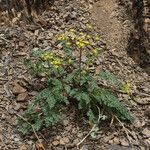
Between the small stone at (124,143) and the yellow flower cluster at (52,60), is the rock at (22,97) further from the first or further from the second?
the small stone at (124,143)

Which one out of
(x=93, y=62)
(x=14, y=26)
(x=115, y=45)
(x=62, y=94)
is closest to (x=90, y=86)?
(x=62, y=94)

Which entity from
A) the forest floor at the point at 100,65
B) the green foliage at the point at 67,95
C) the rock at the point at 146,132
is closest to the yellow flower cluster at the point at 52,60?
the green foliage at the point at 67,95

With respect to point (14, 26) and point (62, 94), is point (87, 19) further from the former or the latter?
point (62, 94)

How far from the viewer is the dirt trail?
610cm

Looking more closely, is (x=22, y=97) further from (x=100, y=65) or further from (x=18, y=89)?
(x=100, y=65)

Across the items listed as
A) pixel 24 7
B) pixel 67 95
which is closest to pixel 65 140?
pixel 67 95

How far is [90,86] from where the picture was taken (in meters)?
4.97

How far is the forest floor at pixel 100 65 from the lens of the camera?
4.75m

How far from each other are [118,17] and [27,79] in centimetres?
189

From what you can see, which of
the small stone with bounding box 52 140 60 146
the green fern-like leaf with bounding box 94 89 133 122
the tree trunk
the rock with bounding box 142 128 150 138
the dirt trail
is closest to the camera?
the small stone with bounding box 52 140 60 146

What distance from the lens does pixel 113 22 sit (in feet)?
20.8

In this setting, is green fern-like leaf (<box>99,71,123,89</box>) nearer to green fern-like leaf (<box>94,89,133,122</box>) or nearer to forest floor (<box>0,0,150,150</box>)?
green fern-like leaf (<box>94,89,133,122</box>)

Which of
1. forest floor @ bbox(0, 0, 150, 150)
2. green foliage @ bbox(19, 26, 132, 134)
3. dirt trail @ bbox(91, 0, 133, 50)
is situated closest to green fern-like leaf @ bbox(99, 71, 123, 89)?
green foliage @ bbox(19, 26, 132, 134)

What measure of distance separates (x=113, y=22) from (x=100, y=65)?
0.97 m
